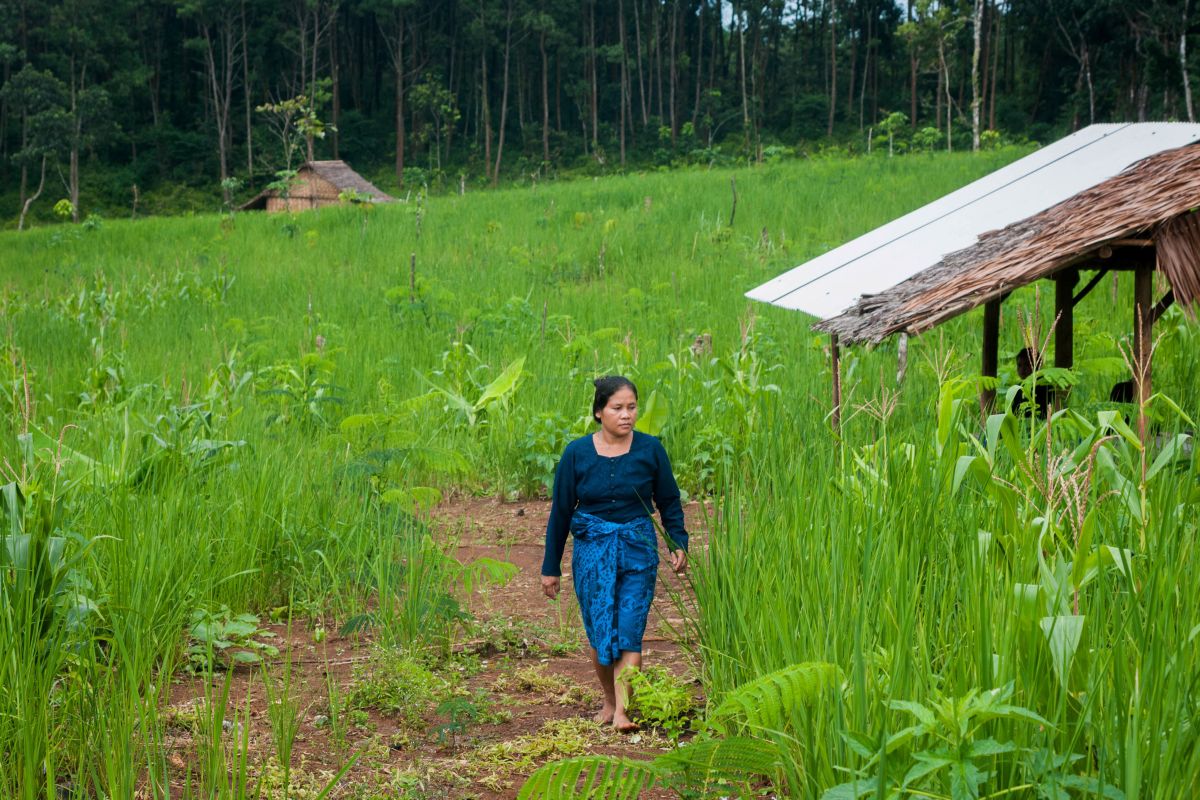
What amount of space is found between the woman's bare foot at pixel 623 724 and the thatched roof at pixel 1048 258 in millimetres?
2112

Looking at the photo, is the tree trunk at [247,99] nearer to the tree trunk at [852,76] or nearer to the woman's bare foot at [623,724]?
the tree trunk at [852,76]

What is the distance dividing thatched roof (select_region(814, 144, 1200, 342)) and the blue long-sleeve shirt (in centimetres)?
144

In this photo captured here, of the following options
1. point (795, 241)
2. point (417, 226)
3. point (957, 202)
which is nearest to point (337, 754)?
point (957, 202)

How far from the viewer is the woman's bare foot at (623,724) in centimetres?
350

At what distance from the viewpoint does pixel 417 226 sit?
17.8 meters

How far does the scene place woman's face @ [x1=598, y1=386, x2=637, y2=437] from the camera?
3738 mm

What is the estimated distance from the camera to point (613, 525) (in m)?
3.79

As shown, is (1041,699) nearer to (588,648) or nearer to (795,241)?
(588,648)

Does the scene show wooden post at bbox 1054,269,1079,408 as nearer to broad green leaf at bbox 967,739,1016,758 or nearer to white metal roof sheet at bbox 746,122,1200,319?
white metal roof sheet at bbox 746,122,1200,319

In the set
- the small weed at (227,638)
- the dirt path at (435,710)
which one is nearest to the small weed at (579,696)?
the dirt path at (435,710)

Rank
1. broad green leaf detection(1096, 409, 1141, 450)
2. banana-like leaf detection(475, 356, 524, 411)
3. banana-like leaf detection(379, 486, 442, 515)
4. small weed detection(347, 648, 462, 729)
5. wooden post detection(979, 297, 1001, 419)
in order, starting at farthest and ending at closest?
banana-like leaf detection(475, 356, 524, 411)
wooden post detection(979, 297, 1001, 419)
banana-like leaf detection(379, 486, 442, 515)
small weed detection(347, 648, 462, 729)
broad green leaf detection(1096, 409, 1141, 450)

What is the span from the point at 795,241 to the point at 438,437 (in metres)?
9.45

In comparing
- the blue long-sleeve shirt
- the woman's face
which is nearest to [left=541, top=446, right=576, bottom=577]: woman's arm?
the blue long-sleeve shirt

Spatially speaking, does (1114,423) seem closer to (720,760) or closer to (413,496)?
(720,760)
